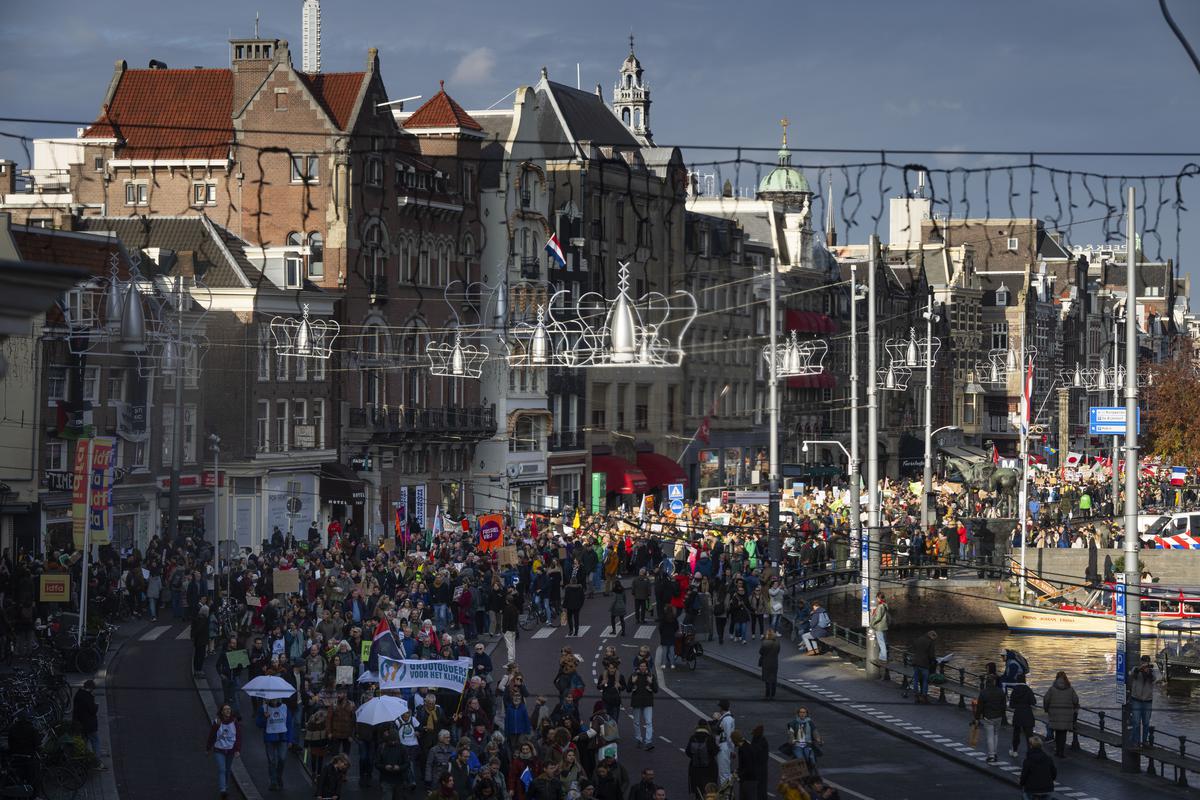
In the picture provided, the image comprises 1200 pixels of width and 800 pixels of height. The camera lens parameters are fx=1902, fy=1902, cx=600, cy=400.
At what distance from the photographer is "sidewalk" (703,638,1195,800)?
29078 millimetres

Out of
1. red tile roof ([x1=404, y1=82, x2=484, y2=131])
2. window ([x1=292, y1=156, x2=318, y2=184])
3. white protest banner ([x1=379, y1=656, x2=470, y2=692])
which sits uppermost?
red tile roof ([x1=404, y1=82, x2=484, y2=131])

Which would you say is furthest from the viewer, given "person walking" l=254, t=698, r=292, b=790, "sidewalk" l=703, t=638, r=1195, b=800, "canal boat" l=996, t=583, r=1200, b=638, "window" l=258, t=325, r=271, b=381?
"window" l=258, t=325, r=271, b=381

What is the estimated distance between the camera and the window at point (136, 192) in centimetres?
6600

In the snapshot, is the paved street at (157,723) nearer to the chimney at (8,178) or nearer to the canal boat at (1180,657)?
the canal boat at (1180,657)

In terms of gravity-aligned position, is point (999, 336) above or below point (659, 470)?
above

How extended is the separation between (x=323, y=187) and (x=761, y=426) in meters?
38.0

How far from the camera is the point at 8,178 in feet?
225

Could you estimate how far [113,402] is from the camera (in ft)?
184

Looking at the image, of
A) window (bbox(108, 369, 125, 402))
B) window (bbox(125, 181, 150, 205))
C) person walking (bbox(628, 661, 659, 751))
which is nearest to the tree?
window (bbox(125, 181, 150, 205))

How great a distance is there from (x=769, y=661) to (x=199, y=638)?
1068 centimetres

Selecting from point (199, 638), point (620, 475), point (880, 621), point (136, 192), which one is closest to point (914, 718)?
point (880, 621)

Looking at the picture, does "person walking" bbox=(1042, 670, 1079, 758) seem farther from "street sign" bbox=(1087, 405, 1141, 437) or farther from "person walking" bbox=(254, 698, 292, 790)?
"person walking" bbox=(254, 698, 292, 790)

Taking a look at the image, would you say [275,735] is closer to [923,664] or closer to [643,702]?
[643,702]

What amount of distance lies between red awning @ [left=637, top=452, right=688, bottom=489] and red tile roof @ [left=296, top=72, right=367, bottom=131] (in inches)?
938
